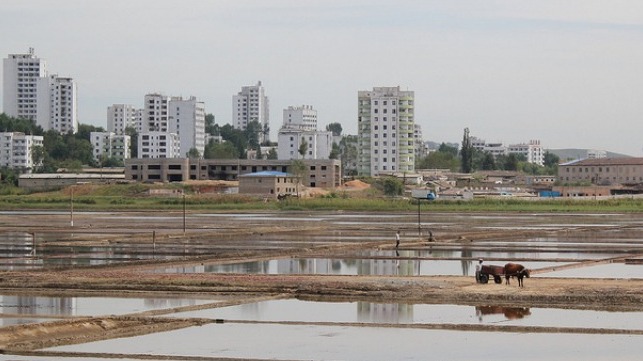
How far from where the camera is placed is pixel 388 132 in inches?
6447

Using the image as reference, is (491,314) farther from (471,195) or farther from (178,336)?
(471,195)

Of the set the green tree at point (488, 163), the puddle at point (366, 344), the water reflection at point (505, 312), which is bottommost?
the puddle at point (366, 344)

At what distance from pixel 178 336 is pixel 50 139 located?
530ft

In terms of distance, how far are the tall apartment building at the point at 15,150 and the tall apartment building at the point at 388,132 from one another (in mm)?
48090

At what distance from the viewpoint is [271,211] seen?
91.2 metres

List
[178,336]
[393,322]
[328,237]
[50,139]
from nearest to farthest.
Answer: [178,336] < [393,322] < [328,237] < [50,139]

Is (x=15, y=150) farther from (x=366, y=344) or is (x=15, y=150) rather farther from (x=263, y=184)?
(x=366, y=344)

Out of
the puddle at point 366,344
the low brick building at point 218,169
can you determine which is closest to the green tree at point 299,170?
the low brick building at point 218,169

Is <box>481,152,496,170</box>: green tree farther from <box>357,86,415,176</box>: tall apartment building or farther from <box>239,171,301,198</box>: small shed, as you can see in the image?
<box>239,171,301,198</box>: small shed

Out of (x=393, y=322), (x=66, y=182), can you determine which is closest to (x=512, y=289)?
(x=393, y=322)

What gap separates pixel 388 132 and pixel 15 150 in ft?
176

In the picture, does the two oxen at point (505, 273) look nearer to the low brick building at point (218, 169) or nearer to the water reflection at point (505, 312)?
the water reflection at point (505, 312)

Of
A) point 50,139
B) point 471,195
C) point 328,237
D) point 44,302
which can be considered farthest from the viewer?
point 50,139

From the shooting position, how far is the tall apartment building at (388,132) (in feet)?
535
